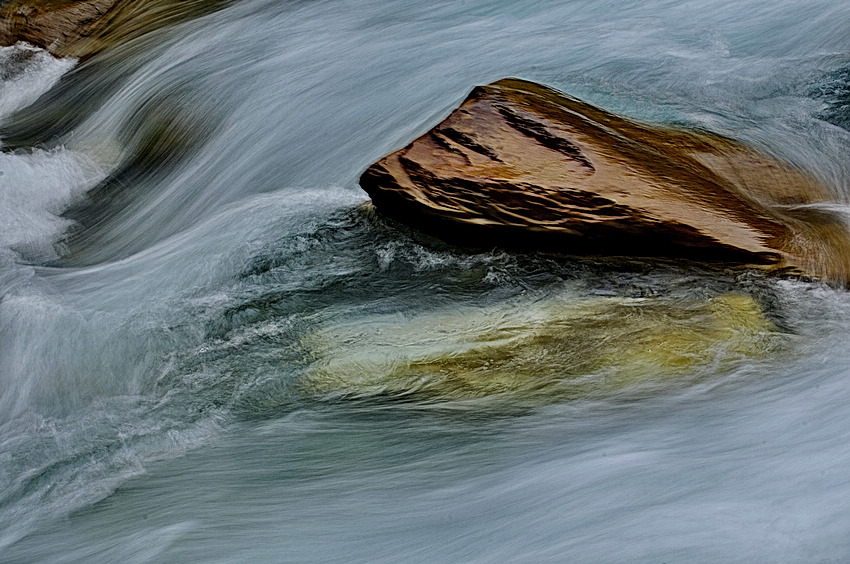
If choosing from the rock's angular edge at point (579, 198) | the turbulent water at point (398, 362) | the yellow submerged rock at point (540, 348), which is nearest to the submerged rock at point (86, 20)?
the turbulent water at point (398, 362)

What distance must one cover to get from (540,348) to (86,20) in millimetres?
4879

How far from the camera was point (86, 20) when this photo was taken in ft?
20.8

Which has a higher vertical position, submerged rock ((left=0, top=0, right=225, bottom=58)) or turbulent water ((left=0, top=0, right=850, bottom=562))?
submerged rock ((left=0, top=0, right=225, bottom=58))

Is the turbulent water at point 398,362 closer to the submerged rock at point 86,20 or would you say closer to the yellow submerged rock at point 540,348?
the yellow submerged rock at point 540,348

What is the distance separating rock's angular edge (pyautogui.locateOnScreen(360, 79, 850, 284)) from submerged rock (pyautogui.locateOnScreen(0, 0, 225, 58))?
3315 millimetres

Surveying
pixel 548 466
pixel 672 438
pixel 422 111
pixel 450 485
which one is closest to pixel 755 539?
pixel 672 438

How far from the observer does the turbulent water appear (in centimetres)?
280

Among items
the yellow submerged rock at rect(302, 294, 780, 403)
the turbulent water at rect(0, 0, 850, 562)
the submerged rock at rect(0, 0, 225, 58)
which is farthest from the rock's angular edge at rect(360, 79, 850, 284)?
the submerged rock at rect(0, 0, 225, 58)

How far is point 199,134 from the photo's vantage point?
5.16m

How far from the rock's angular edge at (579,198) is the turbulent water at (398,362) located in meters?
0.12

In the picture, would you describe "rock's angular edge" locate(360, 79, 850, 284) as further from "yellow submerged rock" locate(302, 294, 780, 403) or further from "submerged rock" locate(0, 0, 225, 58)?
"submerged rock" locate(0, 0, 225, 58)

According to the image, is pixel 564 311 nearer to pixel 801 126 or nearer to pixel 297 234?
pixel 297 234

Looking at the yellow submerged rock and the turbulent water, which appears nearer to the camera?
the turbulent water

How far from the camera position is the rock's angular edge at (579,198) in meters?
3.51
